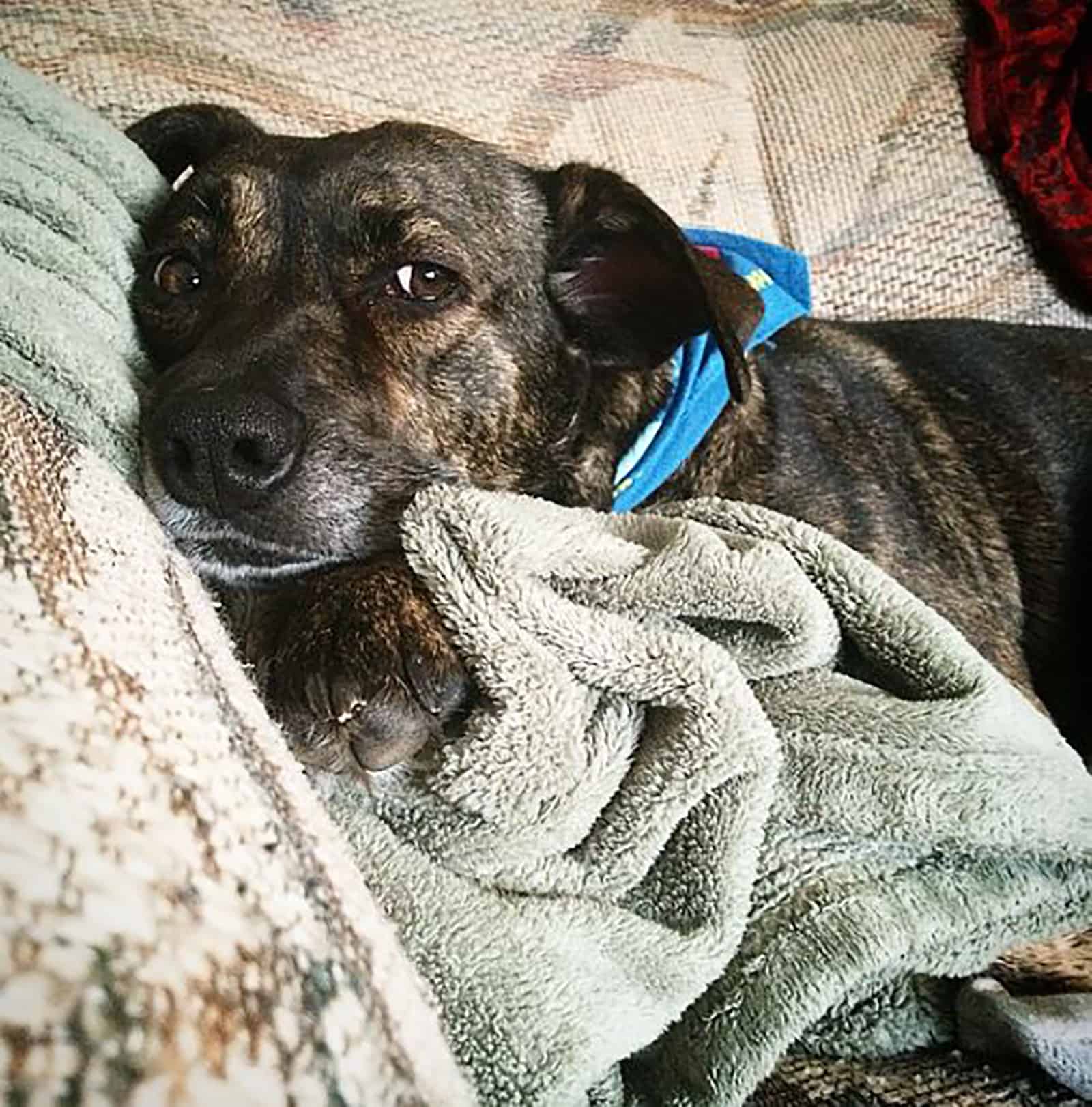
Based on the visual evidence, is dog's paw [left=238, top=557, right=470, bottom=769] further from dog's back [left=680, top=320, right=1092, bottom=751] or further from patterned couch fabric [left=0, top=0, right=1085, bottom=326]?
patterned couch fabric [left=0, top=0, right=1085, bottom=326]

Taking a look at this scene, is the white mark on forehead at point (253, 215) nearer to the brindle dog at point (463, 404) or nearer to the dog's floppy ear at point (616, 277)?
the brindle dog at point (463, 404)

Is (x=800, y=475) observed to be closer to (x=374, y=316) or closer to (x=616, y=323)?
(x=616, y=323)

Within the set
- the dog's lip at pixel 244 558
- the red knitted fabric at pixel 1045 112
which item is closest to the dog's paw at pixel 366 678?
the dog's lip at pixel 244 558

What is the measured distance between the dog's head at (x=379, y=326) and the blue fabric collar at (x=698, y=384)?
0.11ft

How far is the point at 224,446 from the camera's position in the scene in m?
1.10

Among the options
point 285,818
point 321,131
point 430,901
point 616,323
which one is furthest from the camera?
point 321,131

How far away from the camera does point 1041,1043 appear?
90 centimetres

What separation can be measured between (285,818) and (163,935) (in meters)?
0.14

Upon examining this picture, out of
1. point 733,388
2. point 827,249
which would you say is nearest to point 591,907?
point 733,388

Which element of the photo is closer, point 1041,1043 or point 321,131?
point 1041,1043

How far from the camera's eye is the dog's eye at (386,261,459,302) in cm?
141

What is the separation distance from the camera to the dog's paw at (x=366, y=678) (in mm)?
937

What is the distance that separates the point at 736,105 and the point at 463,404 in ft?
3.95

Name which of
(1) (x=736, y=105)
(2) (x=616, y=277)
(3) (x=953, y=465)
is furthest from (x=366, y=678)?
(1) (x=736, y=105)
